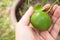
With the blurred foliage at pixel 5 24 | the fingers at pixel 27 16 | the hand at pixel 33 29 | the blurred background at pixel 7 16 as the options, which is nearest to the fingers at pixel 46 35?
the hand at pixel 33 29

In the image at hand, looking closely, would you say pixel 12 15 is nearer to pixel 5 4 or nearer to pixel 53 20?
pixel 5 4

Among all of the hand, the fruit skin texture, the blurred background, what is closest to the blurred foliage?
the blurred background

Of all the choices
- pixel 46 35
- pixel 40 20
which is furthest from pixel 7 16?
pixel 40 20

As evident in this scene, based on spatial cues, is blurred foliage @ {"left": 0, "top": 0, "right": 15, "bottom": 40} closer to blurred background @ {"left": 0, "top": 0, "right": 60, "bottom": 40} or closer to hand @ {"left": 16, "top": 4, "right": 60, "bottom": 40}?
blurred background @ {"left": 0, "top": 0, "right": 60, "bottom": 40}

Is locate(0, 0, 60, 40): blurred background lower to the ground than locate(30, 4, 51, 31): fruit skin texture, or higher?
lower

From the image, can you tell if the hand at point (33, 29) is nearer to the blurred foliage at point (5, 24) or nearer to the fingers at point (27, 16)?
the fingers at point (27, 16)

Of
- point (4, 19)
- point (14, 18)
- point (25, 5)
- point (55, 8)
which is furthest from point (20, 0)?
point (55, 8)
